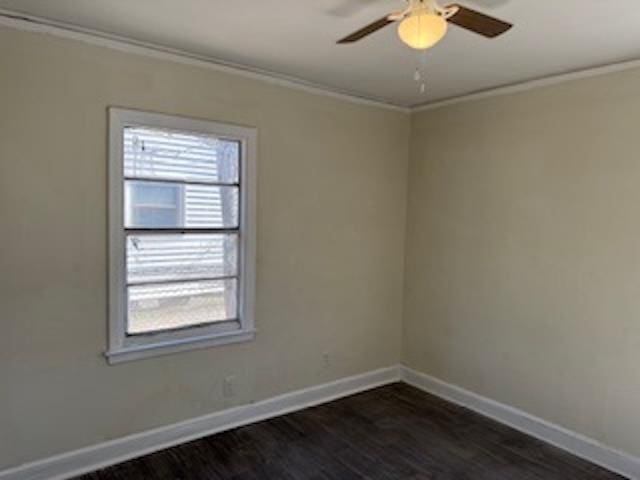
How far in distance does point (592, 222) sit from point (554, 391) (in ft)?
3.77

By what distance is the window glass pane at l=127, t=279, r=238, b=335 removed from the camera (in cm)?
288

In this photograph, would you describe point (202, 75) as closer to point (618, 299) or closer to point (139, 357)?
point (139, 357)

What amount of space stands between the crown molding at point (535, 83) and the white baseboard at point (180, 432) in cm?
232

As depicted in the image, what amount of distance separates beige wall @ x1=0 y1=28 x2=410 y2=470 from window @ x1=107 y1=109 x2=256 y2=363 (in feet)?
0.28

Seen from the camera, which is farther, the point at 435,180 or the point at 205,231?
the point at 435,180

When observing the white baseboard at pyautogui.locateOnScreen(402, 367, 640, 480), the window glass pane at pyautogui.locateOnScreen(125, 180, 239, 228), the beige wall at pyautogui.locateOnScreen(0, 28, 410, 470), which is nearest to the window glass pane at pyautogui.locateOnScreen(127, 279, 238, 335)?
the beige wall at pyautogui.locateOnScreen(0, 28, 410, 470)

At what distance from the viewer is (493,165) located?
349 centimetres

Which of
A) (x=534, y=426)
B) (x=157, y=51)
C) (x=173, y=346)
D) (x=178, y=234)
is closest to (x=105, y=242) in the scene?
(x=178, y=234)

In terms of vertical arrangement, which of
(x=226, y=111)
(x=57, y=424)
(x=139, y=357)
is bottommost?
(x=57, y=424)

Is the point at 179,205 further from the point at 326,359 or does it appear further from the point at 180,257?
the point at 326,359

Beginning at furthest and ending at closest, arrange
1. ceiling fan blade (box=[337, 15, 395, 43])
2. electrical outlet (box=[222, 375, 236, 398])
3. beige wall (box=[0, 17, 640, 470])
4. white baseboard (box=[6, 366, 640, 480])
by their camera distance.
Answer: electrical outlet (box=[222, 375, 236, 398])
white baseboard (box=[6, 366, 640, 480])
beige wall (box=[0, 17, 640, 470])
ceiling fan blade (box=[337, 15, 395, 43])

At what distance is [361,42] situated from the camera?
102 inches

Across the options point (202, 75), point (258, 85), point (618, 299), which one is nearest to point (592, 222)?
point (618, 299)

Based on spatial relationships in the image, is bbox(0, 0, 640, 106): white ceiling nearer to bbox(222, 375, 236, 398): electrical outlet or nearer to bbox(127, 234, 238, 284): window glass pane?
bbox(127, 234, 238, 284): window glass pane
